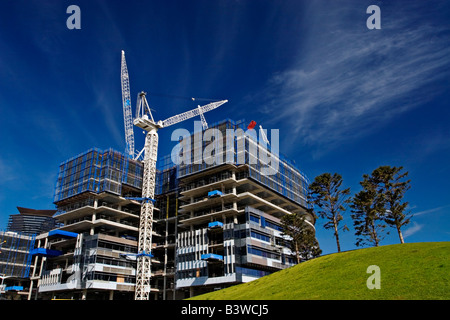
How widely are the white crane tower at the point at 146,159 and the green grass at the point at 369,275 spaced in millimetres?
61482

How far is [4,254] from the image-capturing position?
15488 centimetres

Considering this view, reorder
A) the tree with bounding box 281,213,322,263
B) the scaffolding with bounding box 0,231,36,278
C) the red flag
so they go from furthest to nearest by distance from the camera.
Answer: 1. the scaffolding with bounding box 0,231,36,278
2. the red flag
3. the tree with bounding box 281,213,322,263

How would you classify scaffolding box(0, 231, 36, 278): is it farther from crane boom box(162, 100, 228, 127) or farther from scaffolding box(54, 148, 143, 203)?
crane boom box(162, 100, 228, 127)

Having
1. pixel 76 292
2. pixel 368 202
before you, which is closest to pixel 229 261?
pixel 368 202

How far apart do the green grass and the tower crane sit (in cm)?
6111

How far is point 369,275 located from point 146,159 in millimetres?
98273

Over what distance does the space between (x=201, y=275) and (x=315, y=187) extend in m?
47.6

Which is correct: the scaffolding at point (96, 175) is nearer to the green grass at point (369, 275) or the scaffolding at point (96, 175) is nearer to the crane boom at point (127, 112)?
the crane boom at point (127, 112)

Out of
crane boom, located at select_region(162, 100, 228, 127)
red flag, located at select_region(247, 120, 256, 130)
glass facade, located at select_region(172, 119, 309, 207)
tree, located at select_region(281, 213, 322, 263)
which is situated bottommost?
tree, located at select_region(281, 213, 322, 263)

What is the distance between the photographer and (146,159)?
131500mm

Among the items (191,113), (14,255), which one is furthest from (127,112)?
(14,255)

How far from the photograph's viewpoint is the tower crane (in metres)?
118

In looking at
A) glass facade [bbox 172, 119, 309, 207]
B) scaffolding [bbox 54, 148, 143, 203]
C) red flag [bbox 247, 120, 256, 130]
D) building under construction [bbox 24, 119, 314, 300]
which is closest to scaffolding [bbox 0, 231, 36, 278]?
building under construction [bbox 24, 119, 314, 300]
